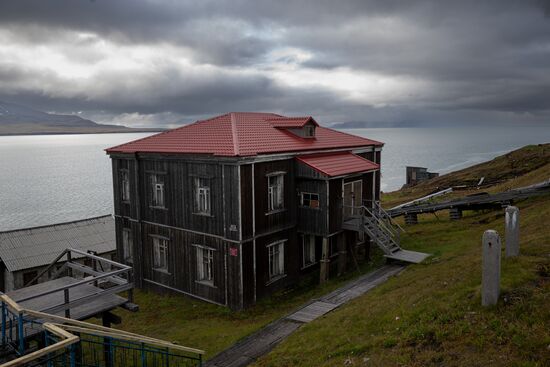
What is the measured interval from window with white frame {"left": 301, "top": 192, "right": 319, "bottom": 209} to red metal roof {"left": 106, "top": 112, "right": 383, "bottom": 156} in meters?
2.52

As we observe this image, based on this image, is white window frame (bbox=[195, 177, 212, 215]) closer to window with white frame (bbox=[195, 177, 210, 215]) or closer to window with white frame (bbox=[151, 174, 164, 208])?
window with white frame (bbox=[195, 177, 210, 215])

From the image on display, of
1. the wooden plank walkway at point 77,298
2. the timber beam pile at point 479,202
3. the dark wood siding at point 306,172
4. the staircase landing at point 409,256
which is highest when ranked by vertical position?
the dark wood siding at point 306,172

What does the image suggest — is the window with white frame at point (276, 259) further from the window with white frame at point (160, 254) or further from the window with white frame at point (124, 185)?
the window with white frame at point (124, 185)

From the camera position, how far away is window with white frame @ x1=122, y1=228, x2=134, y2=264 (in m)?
27.7

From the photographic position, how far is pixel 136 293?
1023 inches

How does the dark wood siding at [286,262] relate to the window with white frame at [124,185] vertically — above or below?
below

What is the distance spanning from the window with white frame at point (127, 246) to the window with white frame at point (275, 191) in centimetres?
1077

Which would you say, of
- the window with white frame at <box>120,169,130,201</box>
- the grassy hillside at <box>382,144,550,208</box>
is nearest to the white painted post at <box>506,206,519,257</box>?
the window with white frame at <box>120,169,130,201</box>

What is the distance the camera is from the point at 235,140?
71.8 ft

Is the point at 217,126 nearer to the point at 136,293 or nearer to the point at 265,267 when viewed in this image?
the point at 265,267

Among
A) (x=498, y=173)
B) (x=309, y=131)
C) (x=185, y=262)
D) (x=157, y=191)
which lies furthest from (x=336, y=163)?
(x=498, y=173)

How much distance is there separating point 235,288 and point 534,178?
33.5 m

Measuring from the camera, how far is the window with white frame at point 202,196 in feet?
72.4

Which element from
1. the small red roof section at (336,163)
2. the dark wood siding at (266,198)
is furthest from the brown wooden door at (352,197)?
the dark wood siding at (266,198)
